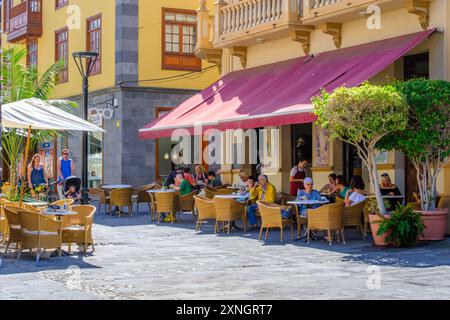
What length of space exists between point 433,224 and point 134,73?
16.7m

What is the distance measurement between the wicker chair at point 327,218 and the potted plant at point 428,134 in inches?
56.7

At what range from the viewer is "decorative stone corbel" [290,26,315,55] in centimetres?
2089

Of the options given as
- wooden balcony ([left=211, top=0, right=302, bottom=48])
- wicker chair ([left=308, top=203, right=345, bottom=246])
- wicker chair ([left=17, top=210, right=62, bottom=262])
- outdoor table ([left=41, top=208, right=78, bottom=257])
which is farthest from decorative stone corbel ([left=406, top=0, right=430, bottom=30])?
wicker chair ([left=17, top=210, right=62, bottom=262])

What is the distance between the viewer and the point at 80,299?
9.50m

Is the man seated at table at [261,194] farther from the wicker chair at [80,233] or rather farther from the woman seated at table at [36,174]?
the woman seated at table at [36,174]

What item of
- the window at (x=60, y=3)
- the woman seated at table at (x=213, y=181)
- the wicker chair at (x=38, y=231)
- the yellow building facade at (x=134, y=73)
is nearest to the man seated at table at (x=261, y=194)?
the wicker chair at (x=38, y=231)

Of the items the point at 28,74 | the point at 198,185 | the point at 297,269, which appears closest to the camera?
the point at 297,269

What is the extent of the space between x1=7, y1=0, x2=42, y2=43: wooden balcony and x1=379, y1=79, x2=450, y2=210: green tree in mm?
24419

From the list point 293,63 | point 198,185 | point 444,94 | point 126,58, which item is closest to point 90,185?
point 126,58

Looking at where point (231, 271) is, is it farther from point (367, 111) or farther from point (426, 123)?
point (426, 123)

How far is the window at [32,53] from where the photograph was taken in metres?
37.7

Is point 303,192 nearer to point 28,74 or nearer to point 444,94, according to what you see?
point 444,94

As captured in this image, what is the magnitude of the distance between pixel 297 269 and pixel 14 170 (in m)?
12.0

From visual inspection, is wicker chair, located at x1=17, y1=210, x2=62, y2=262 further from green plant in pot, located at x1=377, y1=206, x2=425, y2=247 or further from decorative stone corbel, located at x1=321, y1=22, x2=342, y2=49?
decorative stone corbel, located at x1=321, y1=22, x2=342, y2=49
